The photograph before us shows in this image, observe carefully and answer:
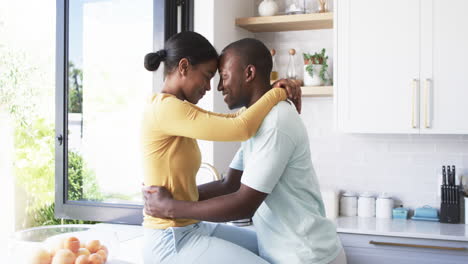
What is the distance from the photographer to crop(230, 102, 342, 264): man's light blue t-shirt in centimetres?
160

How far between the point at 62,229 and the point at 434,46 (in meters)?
2.20

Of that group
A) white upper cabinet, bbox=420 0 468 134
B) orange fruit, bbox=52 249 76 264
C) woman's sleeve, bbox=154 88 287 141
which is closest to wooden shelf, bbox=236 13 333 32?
white upper cabinet, bbox=420 0 468 134

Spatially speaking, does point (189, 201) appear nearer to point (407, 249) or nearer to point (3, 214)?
point (407, 249)

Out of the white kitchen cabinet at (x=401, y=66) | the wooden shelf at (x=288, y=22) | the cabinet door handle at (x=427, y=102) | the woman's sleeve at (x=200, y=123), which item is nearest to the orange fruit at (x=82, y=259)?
the woman's sleeve at (x=200, y=123)

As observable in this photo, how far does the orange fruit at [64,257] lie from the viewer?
1.52 metres

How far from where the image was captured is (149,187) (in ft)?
5.39

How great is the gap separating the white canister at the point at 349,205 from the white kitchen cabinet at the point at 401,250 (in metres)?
0.40

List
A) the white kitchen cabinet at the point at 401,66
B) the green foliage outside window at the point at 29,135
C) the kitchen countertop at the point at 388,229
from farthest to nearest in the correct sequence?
the green foliage outside window at the point at 29,135 → the white kitchen cabinet at the point at 401,66 → the kitchen countertop at the point at 388,229

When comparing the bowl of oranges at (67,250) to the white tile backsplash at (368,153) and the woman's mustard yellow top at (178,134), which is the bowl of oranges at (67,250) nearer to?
the woman's mustard yellow top at (178,134)

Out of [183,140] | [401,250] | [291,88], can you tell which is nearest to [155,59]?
[183,140]

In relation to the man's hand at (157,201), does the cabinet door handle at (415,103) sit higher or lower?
higher

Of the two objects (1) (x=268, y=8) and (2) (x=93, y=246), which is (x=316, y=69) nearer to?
(1) (x=268, y=8)

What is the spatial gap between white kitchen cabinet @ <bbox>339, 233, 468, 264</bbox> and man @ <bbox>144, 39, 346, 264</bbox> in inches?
50.9

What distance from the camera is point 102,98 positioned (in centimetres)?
320
